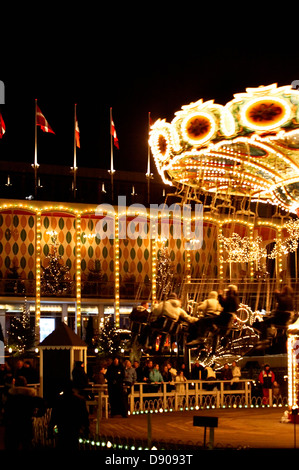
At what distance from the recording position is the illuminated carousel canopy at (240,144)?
17.1 meters

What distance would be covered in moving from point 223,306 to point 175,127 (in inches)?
167

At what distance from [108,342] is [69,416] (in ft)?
66.6

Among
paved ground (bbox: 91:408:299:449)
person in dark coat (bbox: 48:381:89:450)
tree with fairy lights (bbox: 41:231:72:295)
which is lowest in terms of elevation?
paved ground (bbox: 91:408:299:449)

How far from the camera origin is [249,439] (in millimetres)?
15461

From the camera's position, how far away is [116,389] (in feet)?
62.4

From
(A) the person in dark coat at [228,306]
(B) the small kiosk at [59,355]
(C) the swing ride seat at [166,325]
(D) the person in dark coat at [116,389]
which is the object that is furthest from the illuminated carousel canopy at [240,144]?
(D) the person in dark coat at [116,389]

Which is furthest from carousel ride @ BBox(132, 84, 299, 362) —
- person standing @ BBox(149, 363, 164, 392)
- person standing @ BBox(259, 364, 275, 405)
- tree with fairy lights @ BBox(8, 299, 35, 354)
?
tree with fairy lights @ BBox(8, 299, 35, 354)

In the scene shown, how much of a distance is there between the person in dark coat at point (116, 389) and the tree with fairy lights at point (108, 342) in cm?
1231

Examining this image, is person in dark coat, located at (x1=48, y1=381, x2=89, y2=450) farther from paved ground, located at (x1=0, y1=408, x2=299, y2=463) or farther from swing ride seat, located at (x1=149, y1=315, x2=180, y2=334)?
swing ride seat, located at (x1=149, y1=315, x2=180, y2=334)

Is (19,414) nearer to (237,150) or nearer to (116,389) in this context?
(116,389)

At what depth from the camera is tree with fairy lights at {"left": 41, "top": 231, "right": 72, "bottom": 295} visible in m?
36.1

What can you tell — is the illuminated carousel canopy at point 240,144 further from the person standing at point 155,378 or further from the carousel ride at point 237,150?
the person standing at point 155,378

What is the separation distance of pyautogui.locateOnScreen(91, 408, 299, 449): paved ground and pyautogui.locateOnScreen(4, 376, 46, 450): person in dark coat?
3.09m
